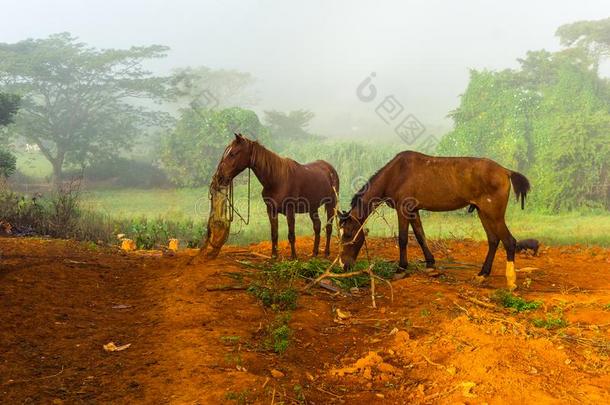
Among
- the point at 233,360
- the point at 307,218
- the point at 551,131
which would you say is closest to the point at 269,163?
the point at 233,360

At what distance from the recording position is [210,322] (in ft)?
16.6

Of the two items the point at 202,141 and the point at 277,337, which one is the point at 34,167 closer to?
the point at 202,141

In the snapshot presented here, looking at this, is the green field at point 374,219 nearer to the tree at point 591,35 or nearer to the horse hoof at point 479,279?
the horse hoof at point 479,279

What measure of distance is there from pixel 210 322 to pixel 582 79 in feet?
98.1

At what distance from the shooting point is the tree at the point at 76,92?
3253 centimetres

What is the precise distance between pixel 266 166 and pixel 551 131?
20816 mm

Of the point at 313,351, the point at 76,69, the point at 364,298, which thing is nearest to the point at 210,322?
the point at 313,351

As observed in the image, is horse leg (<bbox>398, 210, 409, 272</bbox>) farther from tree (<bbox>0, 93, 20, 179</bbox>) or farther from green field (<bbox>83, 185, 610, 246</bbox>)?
tree (<bbox>0, 93, 20, 179</bbox>)

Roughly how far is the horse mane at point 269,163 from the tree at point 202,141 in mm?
22882

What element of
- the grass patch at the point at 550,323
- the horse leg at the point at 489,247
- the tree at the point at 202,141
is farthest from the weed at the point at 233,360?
the tree at the point at 202,141

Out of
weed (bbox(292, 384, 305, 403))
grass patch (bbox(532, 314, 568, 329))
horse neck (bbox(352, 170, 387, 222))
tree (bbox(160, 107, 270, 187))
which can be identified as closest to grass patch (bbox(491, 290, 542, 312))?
grass patch (bbox(532, 314, 568, 329))

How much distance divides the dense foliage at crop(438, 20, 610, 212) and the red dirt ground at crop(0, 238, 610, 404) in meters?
18.2

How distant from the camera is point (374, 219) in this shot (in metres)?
10.5

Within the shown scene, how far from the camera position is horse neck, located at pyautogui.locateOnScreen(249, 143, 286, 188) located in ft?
→ 28.6
